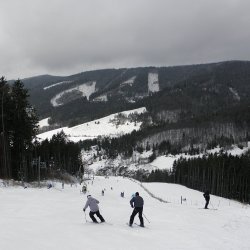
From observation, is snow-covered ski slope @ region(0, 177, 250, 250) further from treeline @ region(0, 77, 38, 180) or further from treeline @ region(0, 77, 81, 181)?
treeline @ region(0, 77, 81, 181)

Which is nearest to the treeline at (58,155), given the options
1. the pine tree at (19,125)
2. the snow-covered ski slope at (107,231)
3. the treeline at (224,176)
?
the pine tree at (19,125)

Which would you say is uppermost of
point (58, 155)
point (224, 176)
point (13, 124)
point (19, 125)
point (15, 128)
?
point (13, 124)

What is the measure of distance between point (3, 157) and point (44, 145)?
41692 mm

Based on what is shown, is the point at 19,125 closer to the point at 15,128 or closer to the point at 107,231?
the point at 15,128

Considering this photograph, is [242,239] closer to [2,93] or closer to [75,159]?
[2,93]

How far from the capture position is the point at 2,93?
56.0 m

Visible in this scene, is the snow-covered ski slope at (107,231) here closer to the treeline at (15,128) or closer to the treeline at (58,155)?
the treeline at (15,128)

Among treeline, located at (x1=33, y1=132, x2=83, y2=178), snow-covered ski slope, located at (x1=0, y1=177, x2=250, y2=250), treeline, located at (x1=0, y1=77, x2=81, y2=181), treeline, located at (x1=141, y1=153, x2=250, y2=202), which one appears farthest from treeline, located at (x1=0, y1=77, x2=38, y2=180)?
treeline, located at (x1=141, y1=153, x2=250, y2=202)

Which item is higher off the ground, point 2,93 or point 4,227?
point 2,93

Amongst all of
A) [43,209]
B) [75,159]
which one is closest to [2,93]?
[43,209]

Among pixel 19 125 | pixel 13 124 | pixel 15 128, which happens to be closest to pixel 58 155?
pixel 15 128

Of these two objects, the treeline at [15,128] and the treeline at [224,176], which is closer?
the treeline at [15,128]

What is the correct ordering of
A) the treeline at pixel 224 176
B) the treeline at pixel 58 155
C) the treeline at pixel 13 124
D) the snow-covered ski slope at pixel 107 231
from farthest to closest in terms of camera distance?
the treeline at pixel 224 176
the treeline at pixel 58 155
the treeline at pixel 13 124
the snow-covered ski slope at pixel 107 231

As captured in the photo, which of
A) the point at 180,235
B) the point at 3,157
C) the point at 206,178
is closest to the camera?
the point at 180,235
